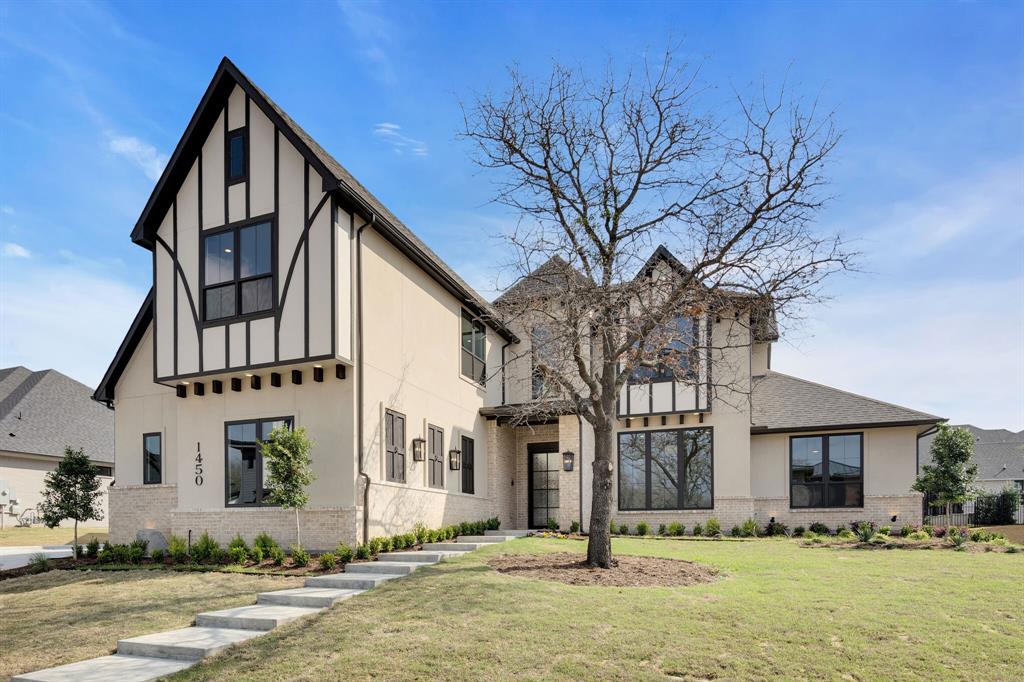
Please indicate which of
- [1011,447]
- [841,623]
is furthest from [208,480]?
[1011,447]

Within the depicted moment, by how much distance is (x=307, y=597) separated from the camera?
987 cm

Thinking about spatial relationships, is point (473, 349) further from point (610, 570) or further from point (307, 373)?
point (610, 570)

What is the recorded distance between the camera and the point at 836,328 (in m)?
12.4

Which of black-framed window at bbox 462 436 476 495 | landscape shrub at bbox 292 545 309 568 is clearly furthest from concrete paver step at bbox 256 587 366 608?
black-framed window at bbox 462 436 476 495

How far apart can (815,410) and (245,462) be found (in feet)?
50.3

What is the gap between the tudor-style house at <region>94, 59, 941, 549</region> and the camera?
13.4m

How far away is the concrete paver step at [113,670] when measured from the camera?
287 inches

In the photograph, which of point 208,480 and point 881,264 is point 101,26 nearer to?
point 208,480

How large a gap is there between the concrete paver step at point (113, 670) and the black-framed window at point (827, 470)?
17.0m

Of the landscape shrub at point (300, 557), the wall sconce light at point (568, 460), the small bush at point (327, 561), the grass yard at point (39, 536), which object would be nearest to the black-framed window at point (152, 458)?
the grass yard at point (39, 536)

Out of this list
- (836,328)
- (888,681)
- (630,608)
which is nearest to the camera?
(888,681)

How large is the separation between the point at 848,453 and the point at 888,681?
1502 centimetres

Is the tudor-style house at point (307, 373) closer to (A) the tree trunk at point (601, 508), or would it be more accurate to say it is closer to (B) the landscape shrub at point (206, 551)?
(B) the landscape shrub at point (206, 551)

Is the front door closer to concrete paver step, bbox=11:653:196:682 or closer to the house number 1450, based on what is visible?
the house number 1450
